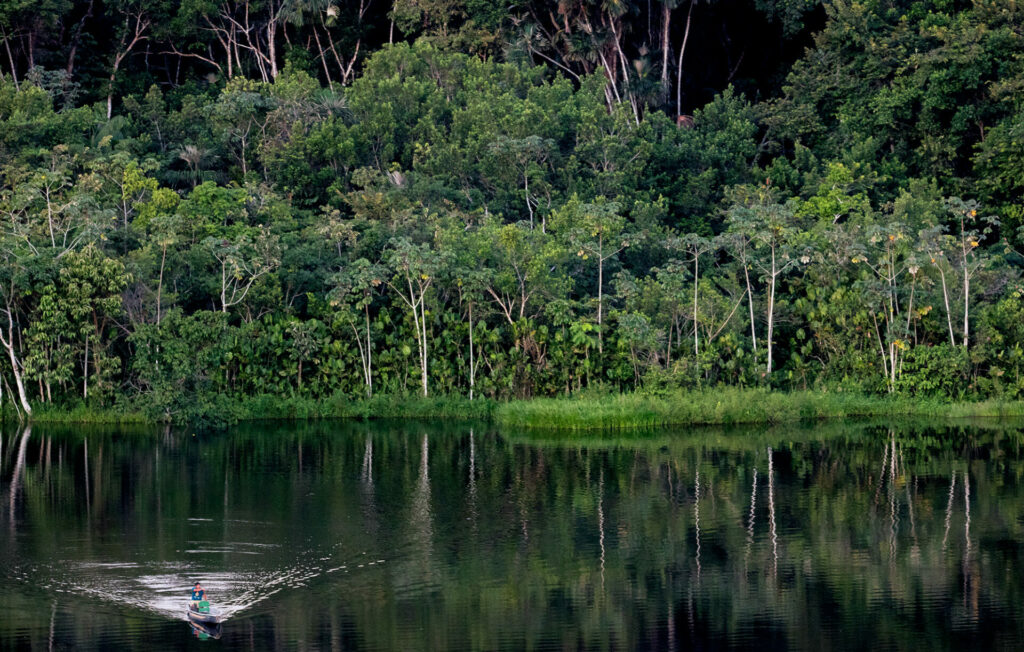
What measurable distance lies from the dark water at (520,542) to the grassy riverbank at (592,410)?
88.3 inches

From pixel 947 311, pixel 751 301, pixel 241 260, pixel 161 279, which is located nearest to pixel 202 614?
pixel 241 260

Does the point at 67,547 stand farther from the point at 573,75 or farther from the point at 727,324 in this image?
the point at 573,75

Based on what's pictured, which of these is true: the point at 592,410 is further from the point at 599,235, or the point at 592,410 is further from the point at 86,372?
the point at 86,372

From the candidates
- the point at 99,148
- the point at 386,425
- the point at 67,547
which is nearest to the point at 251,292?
the point at 386,425

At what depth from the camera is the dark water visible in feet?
48.4

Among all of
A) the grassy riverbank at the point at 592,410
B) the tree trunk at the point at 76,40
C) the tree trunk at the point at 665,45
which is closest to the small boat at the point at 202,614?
the grassy riverbank at the point at 592,410

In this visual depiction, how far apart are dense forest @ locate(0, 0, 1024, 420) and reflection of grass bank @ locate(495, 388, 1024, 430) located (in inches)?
26.1

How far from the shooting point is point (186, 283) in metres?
33.8

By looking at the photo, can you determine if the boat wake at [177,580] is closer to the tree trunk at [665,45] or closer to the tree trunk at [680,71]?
the tree trunk at [665,45]

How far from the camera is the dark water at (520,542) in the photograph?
48.4 ft

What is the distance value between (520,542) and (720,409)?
13451mm

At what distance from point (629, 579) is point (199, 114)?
1125 inches

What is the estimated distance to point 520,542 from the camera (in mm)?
18844

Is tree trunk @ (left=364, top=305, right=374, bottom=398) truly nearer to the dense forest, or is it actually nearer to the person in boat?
the dense forest
